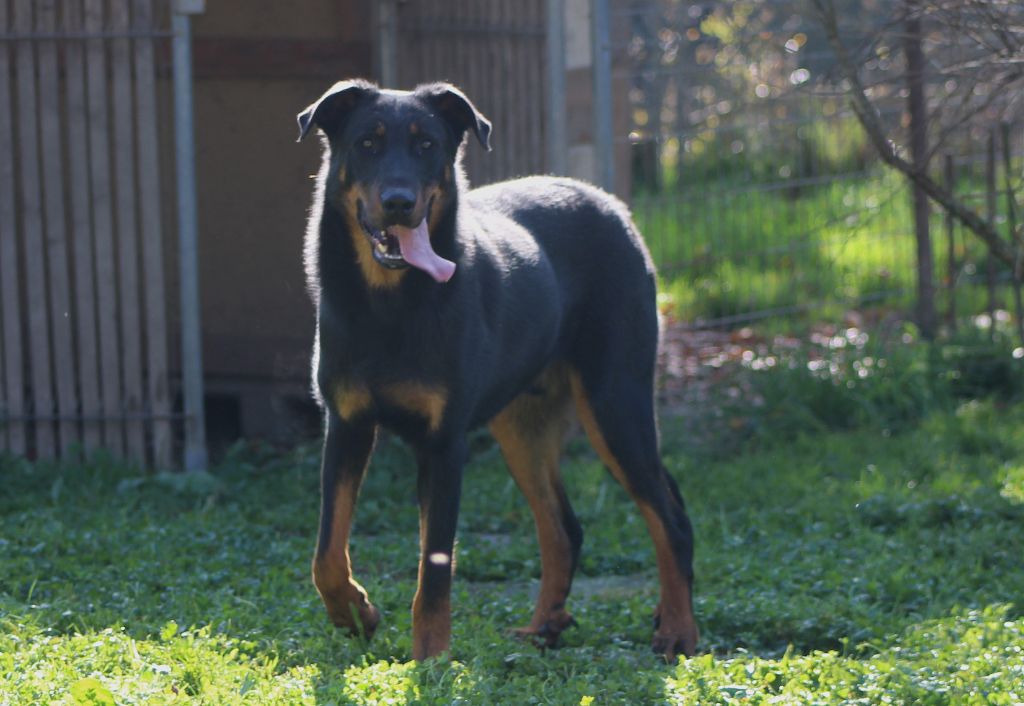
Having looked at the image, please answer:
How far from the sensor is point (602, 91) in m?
7.79

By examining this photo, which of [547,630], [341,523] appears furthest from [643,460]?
[341,523]

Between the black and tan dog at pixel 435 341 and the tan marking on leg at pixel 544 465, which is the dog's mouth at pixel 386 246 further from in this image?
the tan marking on leg at pixel 544 465

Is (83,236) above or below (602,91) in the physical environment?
below

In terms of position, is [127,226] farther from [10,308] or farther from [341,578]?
[341,578]

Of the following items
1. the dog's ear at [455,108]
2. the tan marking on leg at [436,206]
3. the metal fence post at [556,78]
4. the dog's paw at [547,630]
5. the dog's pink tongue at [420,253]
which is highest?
the metal fence post at [556,78]

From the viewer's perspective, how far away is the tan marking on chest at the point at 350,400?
182 inches

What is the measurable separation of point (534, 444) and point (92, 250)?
3.03 meters

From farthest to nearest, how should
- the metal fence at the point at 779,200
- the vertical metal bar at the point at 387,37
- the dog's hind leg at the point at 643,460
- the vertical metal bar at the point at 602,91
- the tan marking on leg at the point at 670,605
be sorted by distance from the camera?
the metal fence at the point at 779,200 < the vertical metal bar at the point at 387,37 < the vertical metal bar at the point at 602,91 < the dog's hind leg at the point at 643,460 < the tan marking on leg at the point at 670,605

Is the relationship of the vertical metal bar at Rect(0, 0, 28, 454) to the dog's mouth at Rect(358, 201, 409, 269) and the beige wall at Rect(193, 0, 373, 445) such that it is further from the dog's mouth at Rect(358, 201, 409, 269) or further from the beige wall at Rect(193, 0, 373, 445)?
the dog's mouth at Rect(358, 201, 409, 269)

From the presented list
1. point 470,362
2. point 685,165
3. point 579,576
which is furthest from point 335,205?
point 685,165

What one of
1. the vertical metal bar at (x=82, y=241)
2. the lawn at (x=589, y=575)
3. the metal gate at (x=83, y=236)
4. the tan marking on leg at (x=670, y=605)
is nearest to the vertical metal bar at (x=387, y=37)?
the metal gate at (x=83, y=236)

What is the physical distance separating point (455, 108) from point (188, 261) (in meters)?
2.94

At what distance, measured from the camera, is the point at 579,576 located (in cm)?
612

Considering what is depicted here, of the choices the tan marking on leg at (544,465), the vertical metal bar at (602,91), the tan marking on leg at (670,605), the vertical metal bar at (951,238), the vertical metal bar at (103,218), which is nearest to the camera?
the tan marking on leg at (670,605)
